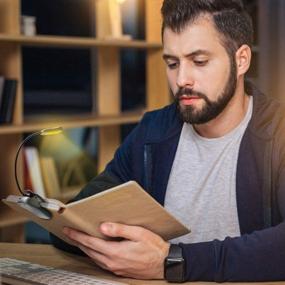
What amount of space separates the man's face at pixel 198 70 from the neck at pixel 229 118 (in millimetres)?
43

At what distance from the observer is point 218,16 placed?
5.38 ft

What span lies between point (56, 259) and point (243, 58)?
0.76 metres

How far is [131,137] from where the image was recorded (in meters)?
1.85

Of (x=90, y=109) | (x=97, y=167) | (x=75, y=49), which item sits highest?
(x=75, y=49)

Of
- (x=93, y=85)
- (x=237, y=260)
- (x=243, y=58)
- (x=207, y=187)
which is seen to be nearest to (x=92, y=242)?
(x=237, y=260)

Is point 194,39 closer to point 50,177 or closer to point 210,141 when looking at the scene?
point 210,141

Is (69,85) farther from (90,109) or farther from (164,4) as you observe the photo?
(164,4)

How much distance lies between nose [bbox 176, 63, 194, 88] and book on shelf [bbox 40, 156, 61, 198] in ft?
6.23

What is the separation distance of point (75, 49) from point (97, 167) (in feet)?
2.47

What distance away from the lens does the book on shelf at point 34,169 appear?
129 inches

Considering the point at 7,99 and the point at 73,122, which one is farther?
the point at 73,122

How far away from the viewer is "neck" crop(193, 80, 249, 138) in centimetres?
170

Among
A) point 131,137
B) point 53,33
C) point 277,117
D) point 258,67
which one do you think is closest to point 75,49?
point 53,33

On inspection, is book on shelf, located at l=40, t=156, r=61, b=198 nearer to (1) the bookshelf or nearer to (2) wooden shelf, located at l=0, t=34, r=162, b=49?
(1) the bookshelf
